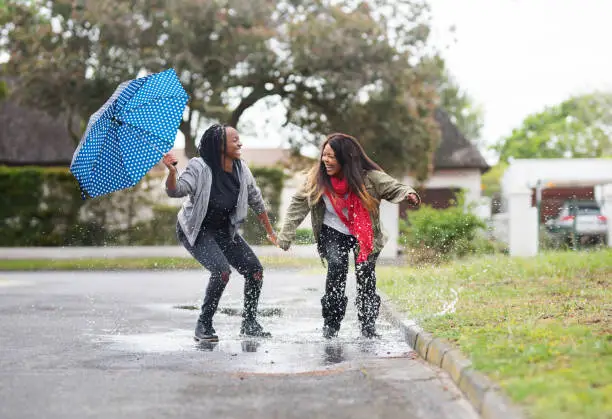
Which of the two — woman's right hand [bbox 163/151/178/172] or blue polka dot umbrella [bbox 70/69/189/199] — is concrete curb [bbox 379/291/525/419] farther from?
blue polka dot umbrella [bbox 70/69/189/199]

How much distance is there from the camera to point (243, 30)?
26.3 metres

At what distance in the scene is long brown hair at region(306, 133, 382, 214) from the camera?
8.57 metres

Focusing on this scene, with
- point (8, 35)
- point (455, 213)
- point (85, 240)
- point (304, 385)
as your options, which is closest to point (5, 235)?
point (85, 240)

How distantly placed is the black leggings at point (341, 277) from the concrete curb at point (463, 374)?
0.40 meters

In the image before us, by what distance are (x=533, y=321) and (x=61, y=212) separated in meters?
20.7

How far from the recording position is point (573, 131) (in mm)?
76500

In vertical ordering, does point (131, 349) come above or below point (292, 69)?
below

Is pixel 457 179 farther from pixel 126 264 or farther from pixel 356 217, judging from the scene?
pixel 356 217

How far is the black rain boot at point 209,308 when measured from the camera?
28.0 ft

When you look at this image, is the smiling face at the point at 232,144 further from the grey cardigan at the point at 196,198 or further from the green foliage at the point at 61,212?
the green foliage at the point at 61,212

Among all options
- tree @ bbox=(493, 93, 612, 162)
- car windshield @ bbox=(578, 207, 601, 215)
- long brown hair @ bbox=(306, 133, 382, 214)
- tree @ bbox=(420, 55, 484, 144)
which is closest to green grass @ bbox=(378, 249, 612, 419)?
long brown hair @ bbox=(306, 133, 382, 214)

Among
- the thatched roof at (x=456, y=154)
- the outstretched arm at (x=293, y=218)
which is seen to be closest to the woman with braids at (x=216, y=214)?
the outstretched arm at (x=293, y=218)

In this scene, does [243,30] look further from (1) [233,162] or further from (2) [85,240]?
(1) [233,162]

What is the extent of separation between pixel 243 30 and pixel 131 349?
62.2ft
